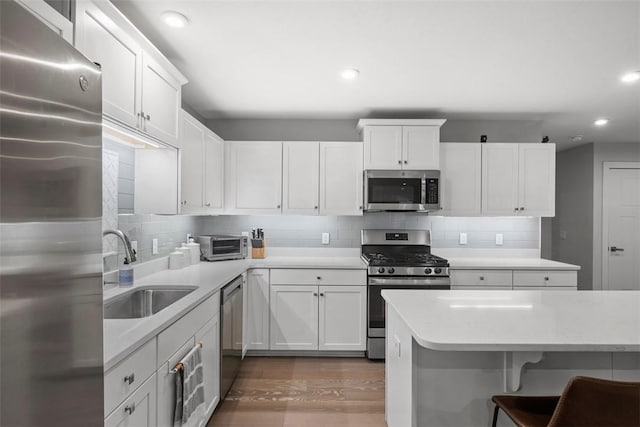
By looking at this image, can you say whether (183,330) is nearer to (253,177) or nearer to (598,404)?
(598,404)

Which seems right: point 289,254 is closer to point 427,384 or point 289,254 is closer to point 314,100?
point 314,100

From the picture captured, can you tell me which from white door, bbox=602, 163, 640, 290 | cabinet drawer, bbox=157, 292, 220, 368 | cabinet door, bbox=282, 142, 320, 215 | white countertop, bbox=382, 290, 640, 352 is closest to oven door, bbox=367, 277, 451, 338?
cabinet door, bbox=282, 142, 320, 215

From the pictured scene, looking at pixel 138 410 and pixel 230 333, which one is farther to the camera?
pixel 230 333

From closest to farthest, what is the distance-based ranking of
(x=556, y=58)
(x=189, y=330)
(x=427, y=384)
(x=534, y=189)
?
(x=427, y=384), (x=189, y=330), (x=556, y=58), (x=534, y=189)

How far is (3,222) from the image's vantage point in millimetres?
565

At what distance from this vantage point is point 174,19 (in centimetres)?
191

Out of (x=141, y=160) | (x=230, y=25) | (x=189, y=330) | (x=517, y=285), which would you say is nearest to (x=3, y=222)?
(x=189, y=330)

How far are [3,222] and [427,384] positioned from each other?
1.63 m

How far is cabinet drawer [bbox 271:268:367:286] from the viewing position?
3383mm

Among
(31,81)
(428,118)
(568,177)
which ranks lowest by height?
(31,81)

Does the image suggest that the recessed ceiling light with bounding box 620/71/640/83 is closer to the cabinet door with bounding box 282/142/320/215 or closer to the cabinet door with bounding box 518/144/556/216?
the cabinet door with bounding box 518/144/556/216

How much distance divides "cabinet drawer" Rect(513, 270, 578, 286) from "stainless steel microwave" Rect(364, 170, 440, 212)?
39.6 inches

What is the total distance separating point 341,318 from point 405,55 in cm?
232

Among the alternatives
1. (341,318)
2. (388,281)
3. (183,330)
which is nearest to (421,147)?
(388,281)
